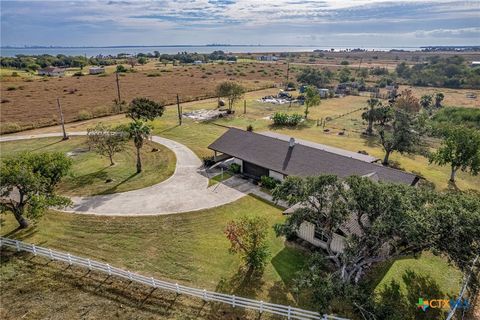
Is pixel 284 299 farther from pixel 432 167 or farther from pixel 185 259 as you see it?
pixel 432 167

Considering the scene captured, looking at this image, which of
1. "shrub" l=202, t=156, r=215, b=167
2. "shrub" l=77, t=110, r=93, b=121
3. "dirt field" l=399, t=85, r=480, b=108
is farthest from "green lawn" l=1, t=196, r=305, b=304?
"dirt field" l=399, t=85, r=480, b=108

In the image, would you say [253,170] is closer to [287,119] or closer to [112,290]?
[112,290]

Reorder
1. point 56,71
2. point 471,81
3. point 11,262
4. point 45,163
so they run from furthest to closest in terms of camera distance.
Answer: point 56,71 → point 471,81 → point 45,163 → point 11,262

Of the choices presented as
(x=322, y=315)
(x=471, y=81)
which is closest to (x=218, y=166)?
(x=322, y=315)

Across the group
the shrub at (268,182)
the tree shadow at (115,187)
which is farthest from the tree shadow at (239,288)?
the tree shadow at (115,187)

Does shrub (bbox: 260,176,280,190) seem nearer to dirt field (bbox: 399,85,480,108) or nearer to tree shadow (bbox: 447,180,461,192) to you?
tree shadow (bbox: 447,180,461,192)

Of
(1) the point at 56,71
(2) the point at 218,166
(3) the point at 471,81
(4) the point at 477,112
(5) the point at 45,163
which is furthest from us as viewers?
(1) the point at 56,71

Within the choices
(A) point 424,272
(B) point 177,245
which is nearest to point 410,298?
(A) point 424,272
